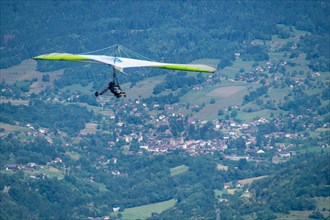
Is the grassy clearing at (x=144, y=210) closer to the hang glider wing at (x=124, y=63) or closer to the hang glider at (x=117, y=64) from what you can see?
the hang glider wing at (x=124, y=63)

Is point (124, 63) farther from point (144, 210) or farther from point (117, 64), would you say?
point (144, 210)

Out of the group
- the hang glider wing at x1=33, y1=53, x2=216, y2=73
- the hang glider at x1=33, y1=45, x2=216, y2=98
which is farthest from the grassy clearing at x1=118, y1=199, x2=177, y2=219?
the hang glider at x1=33, y1=45, x2=216, y2=98

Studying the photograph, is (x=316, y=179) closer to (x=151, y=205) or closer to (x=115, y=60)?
(x=151, y=205)

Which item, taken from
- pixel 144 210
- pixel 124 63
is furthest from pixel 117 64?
pixel 144 210

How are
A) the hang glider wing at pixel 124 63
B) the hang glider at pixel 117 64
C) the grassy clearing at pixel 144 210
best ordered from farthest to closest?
the grassy clearing at pixel 144 210 < the hang glider wing at pixel 124 63 < the hang glider at pixel 117 64

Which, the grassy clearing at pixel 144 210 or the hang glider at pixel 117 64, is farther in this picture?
the grassy clearing at pixel 144 210

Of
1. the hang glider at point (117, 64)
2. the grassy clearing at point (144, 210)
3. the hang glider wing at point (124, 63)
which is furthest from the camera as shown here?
the grassy clearing at point (144, 210)

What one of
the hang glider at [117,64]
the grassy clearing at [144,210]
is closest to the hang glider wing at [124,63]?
the hang glider at [117,64]

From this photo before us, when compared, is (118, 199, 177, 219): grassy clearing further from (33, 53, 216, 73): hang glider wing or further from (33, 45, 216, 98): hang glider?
(33, 45, 216, 98): hang glider

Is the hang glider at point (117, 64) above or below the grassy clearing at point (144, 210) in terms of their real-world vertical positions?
above
